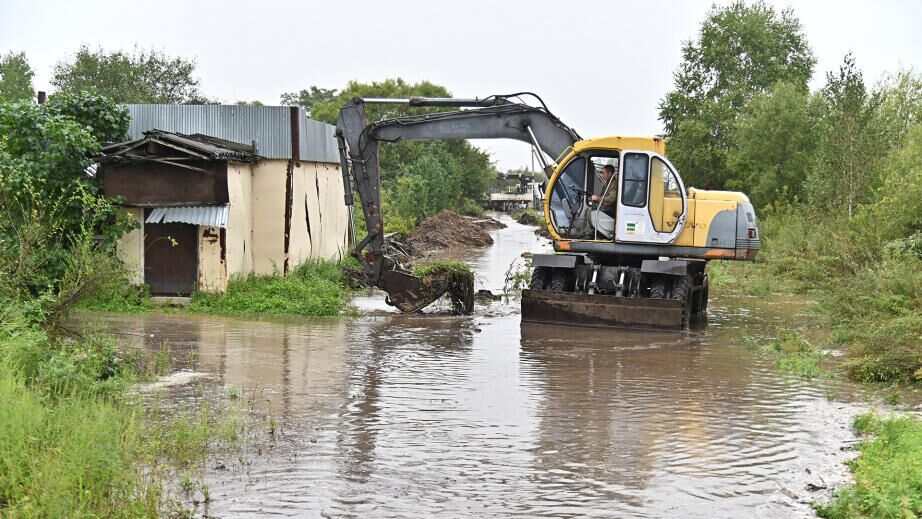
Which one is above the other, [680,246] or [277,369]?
[680,246]

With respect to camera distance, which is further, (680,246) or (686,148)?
(686,148)

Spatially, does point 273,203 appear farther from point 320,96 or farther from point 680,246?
point 320,96

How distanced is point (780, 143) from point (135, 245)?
106 ft

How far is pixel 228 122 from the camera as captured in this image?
2555 cm

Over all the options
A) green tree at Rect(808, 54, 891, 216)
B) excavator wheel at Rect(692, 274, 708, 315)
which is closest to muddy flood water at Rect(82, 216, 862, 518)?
excavator wheel at Rect(692, 274, 708, 315)

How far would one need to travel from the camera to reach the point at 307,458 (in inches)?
419

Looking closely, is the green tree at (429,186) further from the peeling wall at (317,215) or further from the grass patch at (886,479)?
the grass patch at (886,479)

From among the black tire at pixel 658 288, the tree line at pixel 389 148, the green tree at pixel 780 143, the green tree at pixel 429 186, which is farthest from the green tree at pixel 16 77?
the black tire at pixel 658 288

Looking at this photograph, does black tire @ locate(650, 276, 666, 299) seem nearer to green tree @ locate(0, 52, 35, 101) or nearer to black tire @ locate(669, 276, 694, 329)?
black tire @ locate(669, 276, 694, 329)

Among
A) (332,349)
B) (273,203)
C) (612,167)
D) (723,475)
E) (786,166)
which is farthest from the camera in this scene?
(786,166)

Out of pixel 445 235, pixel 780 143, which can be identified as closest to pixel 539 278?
pixel 445 235

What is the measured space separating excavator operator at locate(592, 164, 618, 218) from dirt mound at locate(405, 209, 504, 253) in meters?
22.0

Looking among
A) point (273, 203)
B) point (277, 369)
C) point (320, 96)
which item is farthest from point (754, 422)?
point (320, 96)

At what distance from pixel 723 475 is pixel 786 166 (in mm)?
38410
